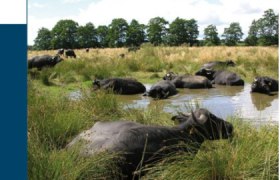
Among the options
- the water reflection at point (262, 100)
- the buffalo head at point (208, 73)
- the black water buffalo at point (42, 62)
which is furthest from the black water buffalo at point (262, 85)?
the black water buffalo at point (42, 62)

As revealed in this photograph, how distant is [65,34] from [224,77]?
71.1 meters

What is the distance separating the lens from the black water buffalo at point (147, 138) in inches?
213

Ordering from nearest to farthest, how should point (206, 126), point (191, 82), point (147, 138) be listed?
point (147, 138)
point (206, 126)
point (191, 82)

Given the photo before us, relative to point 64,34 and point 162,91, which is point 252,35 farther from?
point 162,91

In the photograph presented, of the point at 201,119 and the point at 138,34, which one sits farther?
the point at 138,34

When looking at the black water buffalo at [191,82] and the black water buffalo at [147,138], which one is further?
the black water buffalo at [191,82]

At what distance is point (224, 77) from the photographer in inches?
629

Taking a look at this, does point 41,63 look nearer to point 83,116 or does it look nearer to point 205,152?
point 83,116

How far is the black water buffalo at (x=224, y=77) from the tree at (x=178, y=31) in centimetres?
6346

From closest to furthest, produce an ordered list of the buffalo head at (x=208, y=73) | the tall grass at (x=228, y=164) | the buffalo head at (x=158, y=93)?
the tall grass at (x=228, y=164), the buffalo head at (x=158, y=93), the buffalo head at (x=208, y=73)

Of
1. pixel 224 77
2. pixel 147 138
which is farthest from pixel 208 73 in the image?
pixel 147 138

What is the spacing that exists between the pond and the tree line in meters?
61.3

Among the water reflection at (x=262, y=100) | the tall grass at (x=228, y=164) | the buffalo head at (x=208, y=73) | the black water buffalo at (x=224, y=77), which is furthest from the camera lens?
the buffalo head at (x=208, y=73)

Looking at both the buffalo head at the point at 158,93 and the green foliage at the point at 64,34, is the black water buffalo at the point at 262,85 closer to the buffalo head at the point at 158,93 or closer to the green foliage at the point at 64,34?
the buffalo head at the point at 158,93
